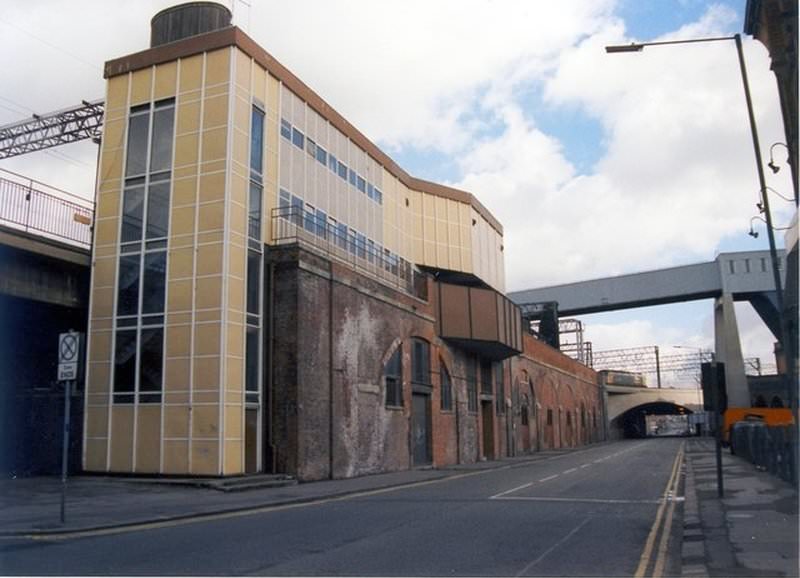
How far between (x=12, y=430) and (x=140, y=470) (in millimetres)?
5370

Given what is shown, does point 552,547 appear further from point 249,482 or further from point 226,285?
point 226,285

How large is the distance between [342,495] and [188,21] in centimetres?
1733

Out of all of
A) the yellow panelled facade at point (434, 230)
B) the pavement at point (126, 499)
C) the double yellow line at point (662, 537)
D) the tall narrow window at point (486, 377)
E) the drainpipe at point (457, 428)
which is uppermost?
the yellow panelled facade at point (434, 230)

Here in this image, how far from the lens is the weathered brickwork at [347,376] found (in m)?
24.2

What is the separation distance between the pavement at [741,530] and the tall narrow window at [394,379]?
42.3 feet

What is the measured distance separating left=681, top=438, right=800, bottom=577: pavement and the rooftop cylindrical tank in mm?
21447

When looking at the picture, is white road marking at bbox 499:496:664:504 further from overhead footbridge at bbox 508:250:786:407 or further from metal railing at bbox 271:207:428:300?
overhead footbridge at bbox 508:250:786:407

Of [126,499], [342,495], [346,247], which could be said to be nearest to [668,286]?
[346,247]

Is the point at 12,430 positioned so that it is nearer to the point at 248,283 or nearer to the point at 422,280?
the point at 248,283

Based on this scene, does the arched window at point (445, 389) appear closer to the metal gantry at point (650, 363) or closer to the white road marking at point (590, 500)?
the white road marking at point (590, 500)

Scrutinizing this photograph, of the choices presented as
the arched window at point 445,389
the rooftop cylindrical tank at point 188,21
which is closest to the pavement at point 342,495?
the arched window at point 445,389

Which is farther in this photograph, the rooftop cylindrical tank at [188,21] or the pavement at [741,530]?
the rooftop cylindrical tank at [188,21]

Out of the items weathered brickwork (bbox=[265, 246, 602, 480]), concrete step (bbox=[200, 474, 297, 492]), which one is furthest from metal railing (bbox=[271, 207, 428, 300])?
concrete step (bbox=[200, 474, 297, 492])

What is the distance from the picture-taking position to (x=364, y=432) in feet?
92.4
